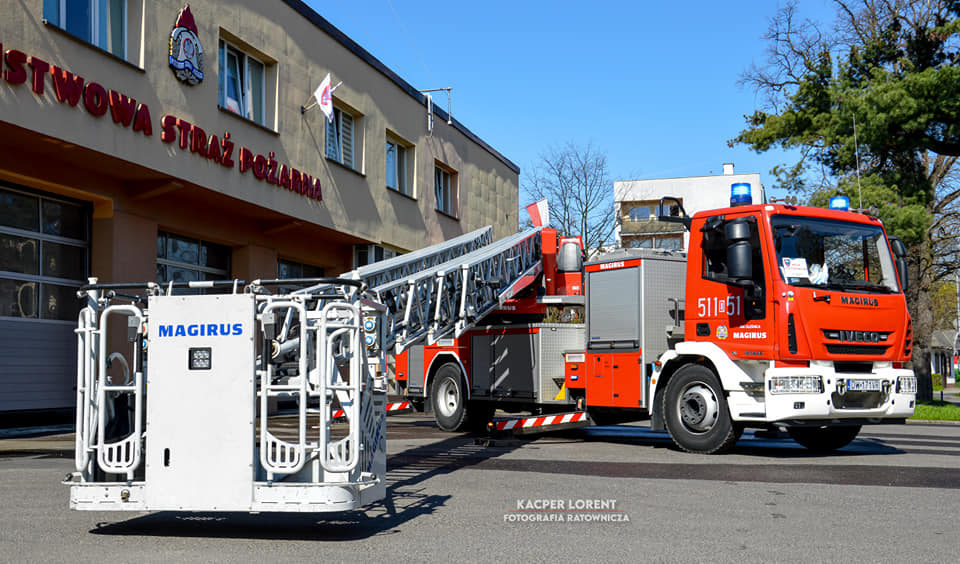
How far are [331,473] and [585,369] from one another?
22.6ft

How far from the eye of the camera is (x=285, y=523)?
7098mm

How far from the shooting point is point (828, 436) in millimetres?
12250

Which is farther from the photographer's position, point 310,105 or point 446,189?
point 446,189

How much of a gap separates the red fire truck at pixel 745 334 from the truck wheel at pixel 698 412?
0.01 meters

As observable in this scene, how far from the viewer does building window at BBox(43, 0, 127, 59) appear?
14227 mm

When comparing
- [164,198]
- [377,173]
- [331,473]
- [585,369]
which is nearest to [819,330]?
[585,369]

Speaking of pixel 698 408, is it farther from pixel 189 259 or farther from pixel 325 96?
pixel 325 96

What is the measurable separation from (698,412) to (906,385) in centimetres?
246

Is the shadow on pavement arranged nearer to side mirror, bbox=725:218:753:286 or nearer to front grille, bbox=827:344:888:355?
side mirror, bbox=725:218:753:286

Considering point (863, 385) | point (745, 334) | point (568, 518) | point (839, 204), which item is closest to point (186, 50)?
point (745, 334)

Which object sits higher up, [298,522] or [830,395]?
[830,395]

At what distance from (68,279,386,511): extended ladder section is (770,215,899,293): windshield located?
5.89 meters

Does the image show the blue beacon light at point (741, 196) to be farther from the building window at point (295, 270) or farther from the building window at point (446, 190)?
the building window at point (446, 190)

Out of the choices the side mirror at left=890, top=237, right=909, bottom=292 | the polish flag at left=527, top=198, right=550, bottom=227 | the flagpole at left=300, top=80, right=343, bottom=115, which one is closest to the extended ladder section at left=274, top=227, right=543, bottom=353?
the polish flag at left=527, top=198, right=550, bottom=227
